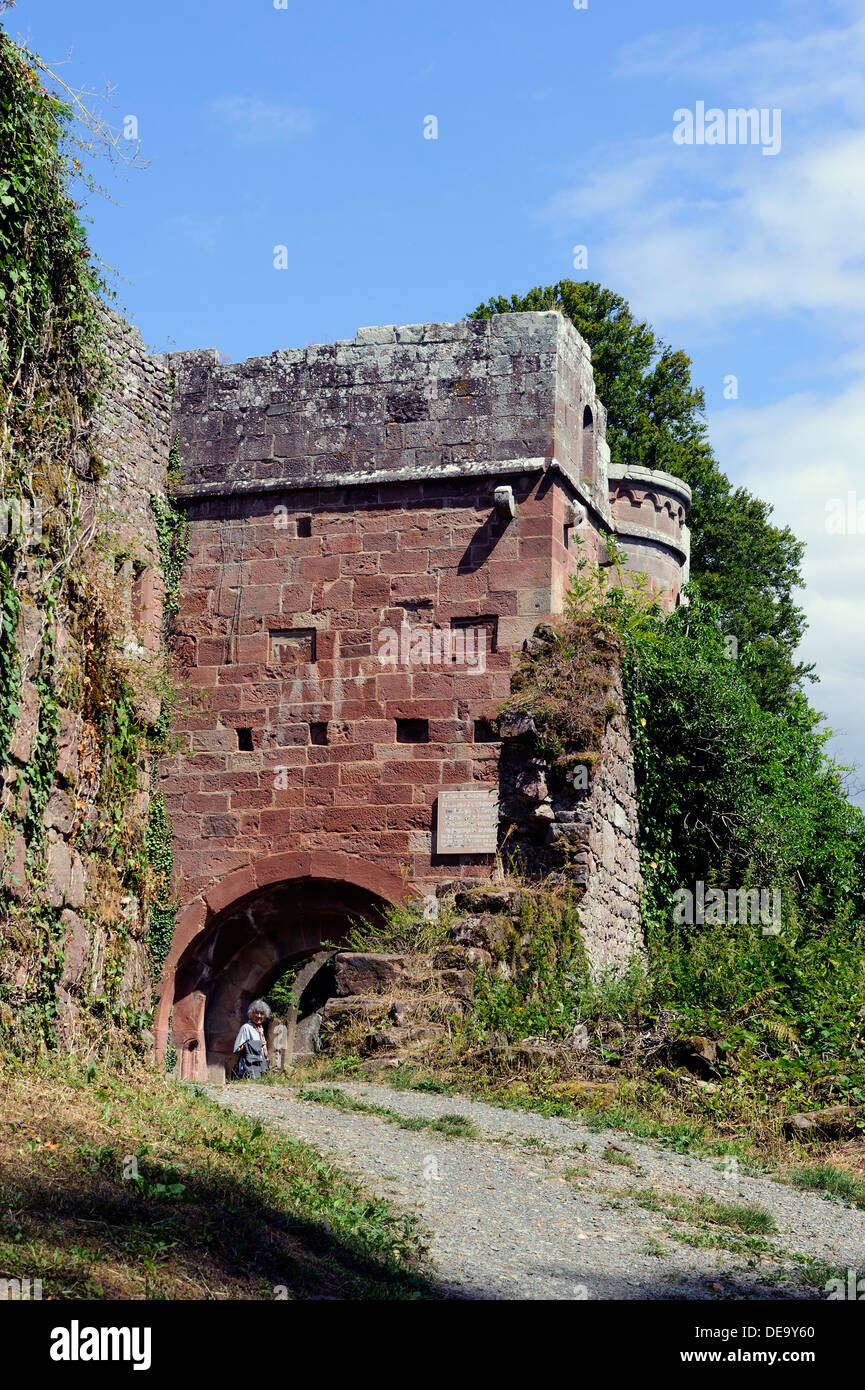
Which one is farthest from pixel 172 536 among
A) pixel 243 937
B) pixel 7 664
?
pixel 7 664

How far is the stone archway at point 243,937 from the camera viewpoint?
14.4 m

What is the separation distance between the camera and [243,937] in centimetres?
1502

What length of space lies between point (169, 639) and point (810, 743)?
8.44 meters

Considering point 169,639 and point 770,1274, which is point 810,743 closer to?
point 169,639

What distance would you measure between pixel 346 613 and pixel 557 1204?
8503mm

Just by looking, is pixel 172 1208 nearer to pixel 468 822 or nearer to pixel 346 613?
pixel 468 822

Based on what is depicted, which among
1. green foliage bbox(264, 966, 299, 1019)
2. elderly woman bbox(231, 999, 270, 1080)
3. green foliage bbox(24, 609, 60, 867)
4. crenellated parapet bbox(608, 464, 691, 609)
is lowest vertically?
elderly woman bbox(231, 999, 270, 1080)

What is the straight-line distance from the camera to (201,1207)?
563 cm

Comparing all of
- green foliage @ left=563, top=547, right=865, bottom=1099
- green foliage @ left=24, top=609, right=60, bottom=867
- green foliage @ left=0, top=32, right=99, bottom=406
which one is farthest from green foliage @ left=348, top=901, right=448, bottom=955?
green foliage @ left=0, top=32, right=99, bottom=406

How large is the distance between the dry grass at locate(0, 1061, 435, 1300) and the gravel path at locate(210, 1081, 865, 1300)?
11.0 inches

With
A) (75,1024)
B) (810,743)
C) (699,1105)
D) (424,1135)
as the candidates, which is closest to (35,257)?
(75,1024)

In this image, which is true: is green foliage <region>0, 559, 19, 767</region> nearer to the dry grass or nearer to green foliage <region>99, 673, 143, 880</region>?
green foliage <region>99, 673, 143, 880</region>

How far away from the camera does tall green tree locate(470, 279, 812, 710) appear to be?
28078 mm

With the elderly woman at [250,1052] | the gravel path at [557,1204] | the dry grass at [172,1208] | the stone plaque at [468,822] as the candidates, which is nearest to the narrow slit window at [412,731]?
the stone plaque at [468,822]
